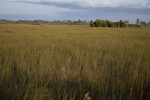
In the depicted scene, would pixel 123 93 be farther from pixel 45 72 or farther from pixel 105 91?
pixel 45 72

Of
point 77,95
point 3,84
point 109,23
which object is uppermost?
point 109,23

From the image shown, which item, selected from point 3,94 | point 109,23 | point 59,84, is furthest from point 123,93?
point 109,23

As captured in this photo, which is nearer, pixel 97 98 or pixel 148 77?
pixel 97 98

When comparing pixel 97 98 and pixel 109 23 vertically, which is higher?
pixel 109 23

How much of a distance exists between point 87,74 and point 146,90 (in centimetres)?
112

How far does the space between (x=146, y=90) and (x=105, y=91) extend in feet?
2.45

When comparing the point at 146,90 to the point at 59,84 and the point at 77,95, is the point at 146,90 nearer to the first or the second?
the point at 77,95

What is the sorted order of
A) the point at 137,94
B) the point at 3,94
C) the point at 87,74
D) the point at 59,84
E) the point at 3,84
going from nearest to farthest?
the point at 3,94, the point at 137,94, the point at 3,84, the point at 59,84, the point at 87,74

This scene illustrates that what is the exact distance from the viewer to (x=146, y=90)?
Answer: 94.0 inches

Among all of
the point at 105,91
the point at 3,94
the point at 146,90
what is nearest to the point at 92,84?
the point at 105,91

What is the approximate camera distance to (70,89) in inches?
95.7

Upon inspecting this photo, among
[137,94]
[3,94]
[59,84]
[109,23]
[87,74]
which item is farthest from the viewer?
[109,23]

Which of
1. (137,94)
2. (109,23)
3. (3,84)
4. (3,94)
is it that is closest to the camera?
(3,94)

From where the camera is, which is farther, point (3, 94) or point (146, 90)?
point (146, 90)
